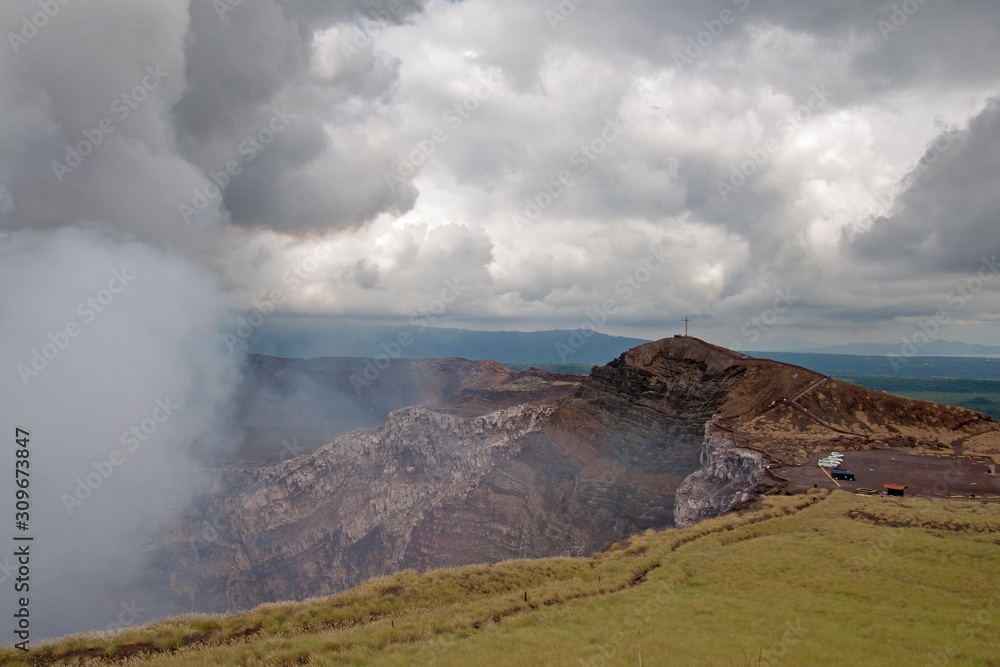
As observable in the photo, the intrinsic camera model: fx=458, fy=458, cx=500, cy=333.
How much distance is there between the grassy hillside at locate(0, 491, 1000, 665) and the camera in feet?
37.7

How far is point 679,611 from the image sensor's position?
14.6 m

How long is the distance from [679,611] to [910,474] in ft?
94.7

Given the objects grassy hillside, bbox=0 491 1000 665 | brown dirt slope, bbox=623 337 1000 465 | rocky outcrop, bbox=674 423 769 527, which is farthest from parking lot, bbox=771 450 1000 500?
grassy hillside, bbox=0 491 1000 665

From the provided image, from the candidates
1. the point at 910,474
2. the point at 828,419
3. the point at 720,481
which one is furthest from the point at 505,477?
the point at 910,474

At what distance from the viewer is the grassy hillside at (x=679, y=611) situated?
11.5 metres

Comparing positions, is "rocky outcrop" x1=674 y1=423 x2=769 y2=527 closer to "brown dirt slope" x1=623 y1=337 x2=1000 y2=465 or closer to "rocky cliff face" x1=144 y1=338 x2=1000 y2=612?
"rocky cliff face" x1=144 y1=338 x2=1000 y2=612

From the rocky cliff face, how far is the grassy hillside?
2424cm

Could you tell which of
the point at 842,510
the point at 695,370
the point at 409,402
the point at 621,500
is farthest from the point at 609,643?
the point at 409,402

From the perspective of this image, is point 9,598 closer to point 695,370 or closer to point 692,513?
point 692,513

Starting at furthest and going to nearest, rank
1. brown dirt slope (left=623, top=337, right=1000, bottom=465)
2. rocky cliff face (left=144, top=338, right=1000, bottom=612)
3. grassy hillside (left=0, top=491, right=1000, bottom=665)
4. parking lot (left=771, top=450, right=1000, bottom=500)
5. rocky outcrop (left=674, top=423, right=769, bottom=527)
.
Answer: rocky cliff face (left=144, top=338, right=1000, bottom=612) → brown dirt slope (left=623, top=337, right=1000, bottom=465) → rocky outcrop (left=674, top=423, right=769, bottom=527) → parking lot (left=771, top=450, right=1000, bottom=500) → grassy hillside (left=0, top=491, right=1000, bottom=665)

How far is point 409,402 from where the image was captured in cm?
14788

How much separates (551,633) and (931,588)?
1330 cm

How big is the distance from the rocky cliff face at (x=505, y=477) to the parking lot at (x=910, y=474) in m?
7.27

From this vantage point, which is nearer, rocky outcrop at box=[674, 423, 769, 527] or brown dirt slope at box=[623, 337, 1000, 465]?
rocky outcrop at box=[674, 423, 769, 527]
